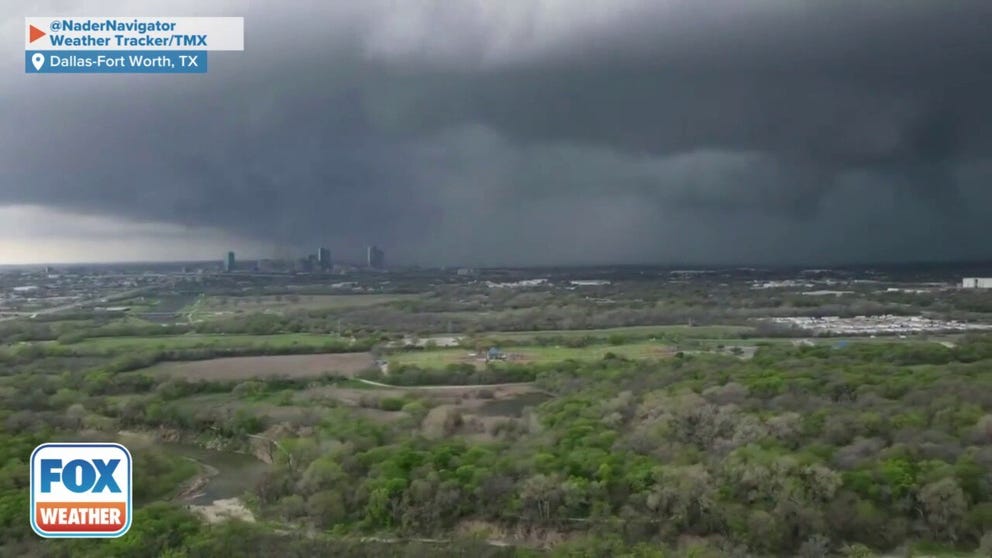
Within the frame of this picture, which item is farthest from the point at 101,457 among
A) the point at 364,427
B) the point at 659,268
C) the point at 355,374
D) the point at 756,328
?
the point at 659,268

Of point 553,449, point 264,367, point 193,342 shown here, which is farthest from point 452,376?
point 193,342

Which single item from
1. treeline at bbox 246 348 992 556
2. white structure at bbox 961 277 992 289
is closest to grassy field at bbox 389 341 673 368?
treeline at bbox 246 348 992 556

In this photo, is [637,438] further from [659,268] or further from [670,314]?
[659,268]

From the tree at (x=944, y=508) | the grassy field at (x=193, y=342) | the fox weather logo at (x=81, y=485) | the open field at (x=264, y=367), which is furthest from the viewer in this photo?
the grassy field at (x=193, y=342)

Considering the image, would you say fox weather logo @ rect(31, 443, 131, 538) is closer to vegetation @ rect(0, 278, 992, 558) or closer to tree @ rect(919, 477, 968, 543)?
vegetation @ rect(0, 278, 992, 558)

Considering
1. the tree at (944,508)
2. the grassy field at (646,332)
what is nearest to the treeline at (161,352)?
the grassy field at (646,332)

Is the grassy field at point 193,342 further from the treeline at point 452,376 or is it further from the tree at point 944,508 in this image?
the tree at point 944,508

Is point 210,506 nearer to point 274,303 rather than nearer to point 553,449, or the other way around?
point 553,449
